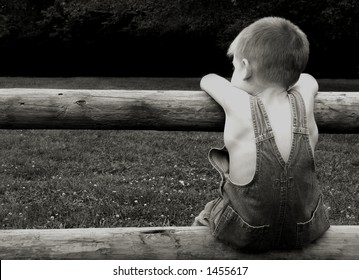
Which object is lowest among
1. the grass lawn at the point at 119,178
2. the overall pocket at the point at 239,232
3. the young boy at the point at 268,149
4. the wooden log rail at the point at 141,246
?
the grass lawn at the point at 119,178

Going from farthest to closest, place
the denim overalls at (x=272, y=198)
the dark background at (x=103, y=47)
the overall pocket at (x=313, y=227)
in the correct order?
the dark background at (x=103, y=47)
the overall pocket at (x=313, y=227)
the denim overalls at (x=272, y=198)

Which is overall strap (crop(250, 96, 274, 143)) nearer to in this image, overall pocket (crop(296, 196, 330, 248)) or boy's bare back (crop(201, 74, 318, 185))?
boy's bare back (crop(201, 74, 318, 185))

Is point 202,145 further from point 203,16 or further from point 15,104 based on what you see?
point 203,16

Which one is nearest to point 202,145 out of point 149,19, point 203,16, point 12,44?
point 203,16

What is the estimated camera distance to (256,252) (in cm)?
249

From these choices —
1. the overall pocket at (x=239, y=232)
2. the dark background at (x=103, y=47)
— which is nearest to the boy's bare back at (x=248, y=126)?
the overall pocket at (x=239, y=232)

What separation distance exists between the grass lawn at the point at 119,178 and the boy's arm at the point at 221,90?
7.12 feet

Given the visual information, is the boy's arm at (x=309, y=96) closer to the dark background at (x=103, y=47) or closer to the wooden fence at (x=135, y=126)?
the wooden fence at (x=135, y=126)

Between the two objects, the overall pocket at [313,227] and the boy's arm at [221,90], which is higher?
the boy's arm at [221,90]

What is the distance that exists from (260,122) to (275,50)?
0.96ft

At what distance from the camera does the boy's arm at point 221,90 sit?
2.47 meters

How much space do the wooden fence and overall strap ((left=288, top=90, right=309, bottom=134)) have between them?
26cm

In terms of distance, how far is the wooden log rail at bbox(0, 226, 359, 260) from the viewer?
8.21 ft

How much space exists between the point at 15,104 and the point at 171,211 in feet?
8.03
